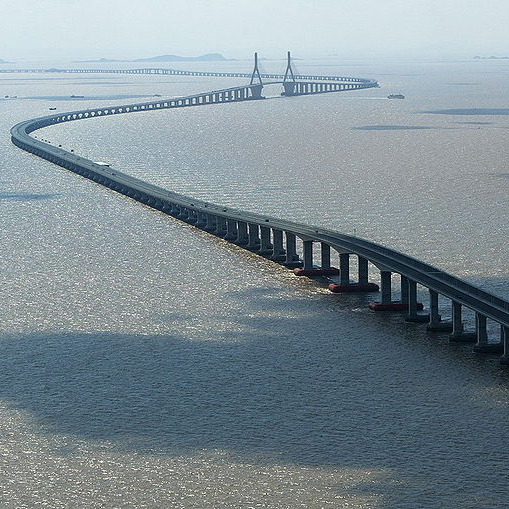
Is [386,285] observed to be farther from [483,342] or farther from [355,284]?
[483,342]

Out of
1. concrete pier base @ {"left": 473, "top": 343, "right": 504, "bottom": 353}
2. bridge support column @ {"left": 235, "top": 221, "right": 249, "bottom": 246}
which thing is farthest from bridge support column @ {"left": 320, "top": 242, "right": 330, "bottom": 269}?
concrete pier base @ {"left": 473, "top": 343, "right": 504, "bottom": 353}

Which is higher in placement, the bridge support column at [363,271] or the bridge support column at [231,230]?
the bridge support column at [363,271]

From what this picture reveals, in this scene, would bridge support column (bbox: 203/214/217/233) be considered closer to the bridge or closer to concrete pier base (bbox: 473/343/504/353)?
→ the bridge

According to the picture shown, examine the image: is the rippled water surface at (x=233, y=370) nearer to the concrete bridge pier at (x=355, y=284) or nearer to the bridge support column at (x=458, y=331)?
the bridge support column at (x=458, y=331)

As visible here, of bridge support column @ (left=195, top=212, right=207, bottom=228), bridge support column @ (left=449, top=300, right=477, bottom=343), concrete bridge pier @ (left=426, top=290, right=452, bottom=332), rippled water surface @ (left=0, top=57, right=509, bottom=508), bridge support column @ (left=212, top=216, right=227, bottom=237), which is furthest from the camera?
bridge support column @ (left=195, top=212, right=207, bottom=228)

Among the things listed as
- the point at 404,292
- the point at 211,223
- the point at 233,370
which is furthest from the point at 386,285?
the point at 211,223

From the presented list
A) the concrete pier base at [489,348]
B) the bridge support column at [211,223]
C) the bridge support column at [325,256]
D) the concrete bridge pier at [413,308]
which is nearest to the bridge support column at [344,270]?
the bridge support column at [325,256]
